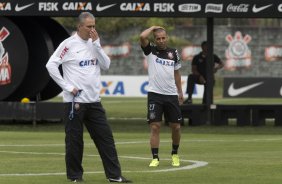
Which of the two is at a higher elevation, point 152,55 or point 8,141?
point 152,55

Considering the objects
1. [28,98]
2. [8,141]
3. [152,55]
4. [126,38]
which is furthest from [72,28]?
[152,55]

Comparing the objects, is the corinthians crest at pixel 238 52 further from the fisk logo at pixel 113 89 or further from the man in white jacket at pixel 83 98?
the man in white jacket at pixel 83 98

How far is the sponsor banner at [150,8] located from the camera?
27.0 meters

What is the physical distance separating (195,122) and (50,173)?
13.6 metres

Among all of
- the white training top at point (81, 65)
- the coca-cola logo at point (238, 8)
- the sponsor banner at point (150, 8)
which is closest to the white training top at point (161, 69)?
the white training top at point (81, 65)

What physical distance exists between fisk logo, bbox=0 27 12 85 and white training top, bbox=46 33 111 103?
15.1 m

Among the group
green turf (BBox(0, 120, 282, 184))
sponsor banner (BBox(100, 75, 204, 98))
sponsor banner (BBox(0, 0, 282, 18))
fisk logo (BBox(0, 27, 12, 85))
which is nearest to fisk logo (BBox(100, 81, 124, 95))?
sponsor banner (BBox(100, 75, 204, 98))

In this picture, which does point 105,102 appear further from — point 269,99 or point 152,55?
point 152,55

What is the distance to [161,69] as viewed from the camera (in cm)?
1691

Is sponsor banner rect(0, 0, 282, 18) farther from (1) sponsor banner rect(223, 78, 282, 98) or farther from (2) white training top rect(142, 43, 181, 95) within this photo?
(1) sponsor banner rect(223, 78, 282, 98)

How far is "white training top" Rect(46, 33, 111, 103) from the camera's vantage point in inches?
542

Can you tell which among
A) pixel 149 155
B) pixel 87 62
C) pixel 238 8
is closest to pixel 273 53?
pixel 238 8

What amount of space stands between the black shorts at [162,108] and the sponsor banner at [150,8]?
10367 millimetres

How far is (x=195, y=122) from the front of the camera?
92.9 ft
